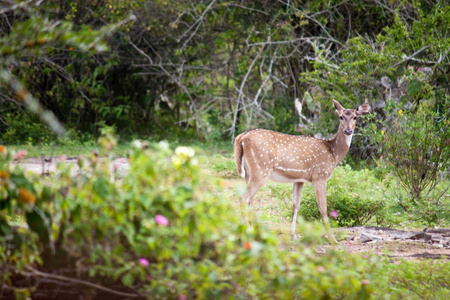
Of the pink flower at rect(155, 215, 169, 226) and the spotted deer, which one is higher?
the pink flower at rect(155, 215, 169, 226)

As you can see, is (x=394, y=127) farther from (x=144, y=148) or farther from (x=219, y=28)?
(x=219, y=28)

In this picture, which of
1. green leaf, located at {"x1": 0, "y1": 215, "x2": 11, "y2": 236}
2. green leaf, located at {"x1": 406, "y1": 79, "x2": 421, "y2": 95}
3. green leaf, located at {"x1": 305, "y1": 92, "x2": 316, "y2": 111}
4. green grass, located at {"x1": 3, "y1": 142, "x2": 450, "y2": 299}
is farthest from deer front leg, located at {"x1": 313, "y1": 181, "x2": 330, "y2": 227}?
green leaf, located at {"x1": 305, "y1": 92, "x2": 316, "y2": 111}

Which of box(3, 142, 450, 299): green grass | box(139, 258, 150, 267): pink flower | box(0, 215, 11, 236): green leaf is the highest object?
box(0, 215, 11, 236): green leaf

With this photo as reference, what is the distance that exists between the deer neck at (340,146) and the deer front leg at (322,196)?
1.65 feet

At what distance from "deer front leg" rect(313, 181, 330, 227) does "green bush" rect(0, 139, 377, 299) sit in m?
3.40

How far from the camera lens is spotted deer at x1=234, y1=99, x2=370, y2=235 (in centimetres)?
693

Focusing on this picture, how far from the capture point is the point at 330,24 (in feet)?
43.1

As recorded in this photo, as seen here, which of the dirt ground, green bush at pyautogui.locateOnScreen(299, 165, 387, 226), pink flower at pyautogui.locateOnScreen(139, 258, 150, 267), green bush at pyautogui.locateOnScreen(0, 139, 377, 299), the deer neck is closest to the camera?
green bush at pyautogui.locateOnScreen(0, 139, 377, 299)

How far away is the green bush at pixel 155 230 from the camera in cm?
320

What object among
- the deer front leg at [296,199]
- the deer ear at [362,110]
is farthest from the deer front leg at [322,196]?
the deer ear at [362,110]

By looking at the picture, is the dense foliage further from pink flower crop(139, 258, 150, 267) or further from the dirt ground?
pink flower crop(139, 258, 150, 267)

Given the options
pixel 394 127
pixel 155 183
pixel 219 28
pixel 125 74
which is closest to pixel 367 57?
pixel 394 127

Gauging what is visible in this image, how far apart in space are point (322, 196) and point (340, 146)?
2.87 feet

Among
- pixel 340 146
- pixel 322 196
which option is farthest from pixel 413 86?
pixel 322 196
